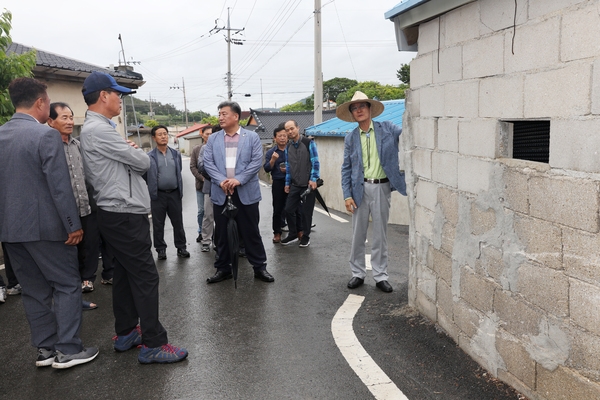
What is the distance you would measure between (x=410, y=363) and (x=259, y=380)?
42.4 inches

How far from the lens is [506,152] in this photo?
10.6 ft

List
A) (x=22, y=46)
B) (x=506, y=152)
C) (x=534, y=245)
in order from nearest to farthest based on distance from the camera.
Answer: (x=534, y=245), (x=506, y=152), (x=22, y=46)

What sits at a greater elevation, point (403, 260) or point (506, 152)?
point (506, 152)

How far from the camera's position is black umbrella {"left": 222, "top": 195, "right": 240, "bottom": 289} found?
5555 millimetres

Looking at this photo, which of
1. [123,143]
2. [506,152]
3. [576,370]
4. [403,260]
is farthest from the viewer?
[403,260]

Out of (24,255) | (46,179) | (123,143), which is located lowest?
(24,255)

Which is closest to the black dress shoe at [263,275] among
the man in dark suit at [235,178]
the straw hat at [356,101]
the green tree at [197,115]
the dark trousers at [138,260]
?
the man in dark suit at [235,178]

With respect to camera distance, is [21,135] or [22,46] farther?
[22,46]

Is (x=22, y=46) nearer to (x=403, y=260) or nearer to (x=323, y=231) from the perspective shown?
(x=323, y=231)

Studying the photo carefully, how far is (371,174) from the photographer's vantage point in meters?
5.38

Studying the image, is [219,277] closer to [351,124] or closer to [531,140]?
[531,140]

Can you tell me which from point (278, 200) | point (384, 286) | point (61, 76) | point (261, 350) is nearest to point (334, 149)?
point (278, 200)

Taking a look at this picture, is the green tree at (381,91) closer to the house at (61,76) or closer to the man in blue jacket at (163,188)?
the house at (61,76)

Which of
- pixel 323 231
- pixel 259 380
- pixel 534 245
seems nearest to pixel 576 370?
pixel 534 245
